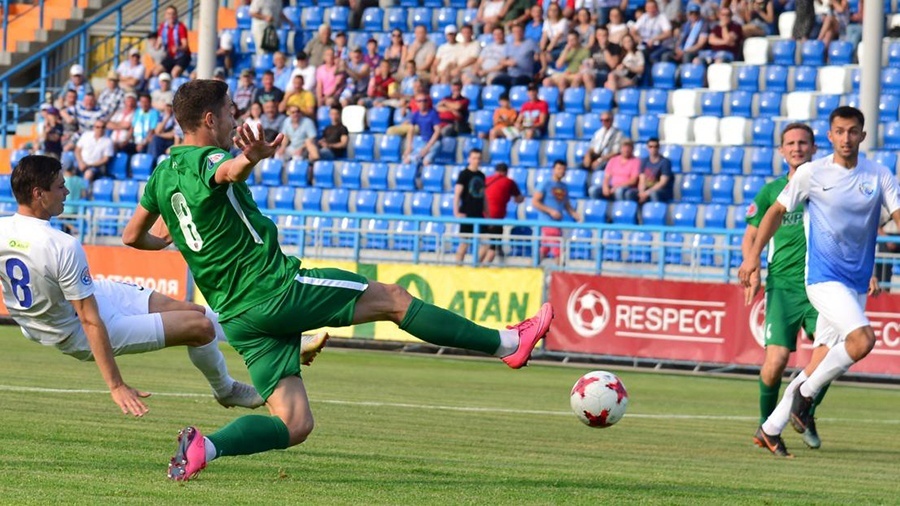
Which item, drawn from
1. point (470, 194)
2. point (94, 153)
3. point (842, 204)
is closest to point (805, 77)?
point (470, 194)

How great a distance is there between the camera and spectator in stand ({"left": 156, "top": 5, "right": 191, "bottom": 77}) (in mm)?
29594

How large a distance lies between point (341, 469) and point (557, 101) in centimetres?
1777

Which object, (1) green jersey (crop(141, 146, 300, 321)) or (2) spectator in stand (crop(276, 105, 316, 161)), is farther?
(2) spectator in stand (crop(276, 105, 316, 161))

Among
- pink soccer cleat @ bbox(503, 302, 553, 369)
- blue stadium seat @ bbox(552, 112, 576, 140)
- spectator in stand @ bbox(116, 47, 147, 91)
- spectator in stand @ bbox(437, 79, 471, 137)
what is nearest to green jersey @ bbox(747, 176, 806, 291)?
pink soccer cleat @ bbox(503, 302, 553, 369)

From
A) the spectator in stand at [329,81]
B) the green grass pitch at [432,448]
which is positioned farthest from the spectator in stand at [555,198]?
the green grass pitch at [432,448]

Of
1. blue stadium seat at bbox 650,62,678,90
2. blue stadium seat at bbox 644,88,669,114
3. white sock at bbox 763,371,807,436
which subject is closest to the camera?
white sock at bbox 763,371,807,436

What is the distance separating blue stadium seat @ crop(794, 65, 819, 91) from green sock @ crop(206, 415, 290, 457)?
18496 mm

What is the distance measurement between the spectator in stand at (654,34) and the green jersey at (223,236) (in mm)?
18443

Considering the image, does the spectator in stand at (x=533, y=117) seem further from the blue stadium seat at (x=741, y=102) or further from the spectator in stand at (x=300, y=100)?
the spectator in stand at (x=300, y=100)

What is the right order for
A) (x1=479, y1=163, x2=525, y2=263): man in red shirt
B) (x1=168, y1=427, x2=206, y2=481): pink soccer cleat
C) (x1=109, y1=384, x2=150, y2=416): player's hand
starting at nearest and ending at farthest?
(x1=168, y1=427, x2=206, y2=481): pink soccer cleat, (x1=109, y1=384, x2=150, y2=416): player's hand, (x1=479, y1=163, x2=525, y2=263): man in red shirt

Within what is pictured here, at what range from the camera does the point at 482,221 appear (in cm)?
2156

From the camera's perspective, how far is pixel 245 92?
27.2 metres

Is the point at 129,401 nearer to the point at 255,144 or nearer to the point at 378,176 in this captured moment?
the point at 255,144

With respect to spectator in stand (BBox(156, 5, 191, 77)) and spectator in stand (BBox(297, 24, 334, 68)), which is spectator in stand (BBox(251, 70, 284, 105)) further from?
spectator in stand (BBox(156, 5, 191, 77))
